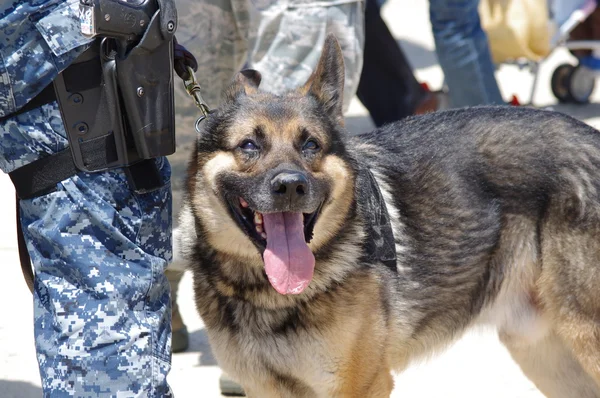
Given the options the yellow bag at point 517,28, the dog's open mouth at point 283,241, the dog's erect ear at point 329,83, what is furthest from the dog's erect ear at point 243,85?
the yellow bag at point 517,28

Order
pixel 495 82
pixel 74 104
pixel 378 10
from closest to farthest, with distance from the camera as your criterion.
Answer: pixel 74 104
pixel 495 82
pixel 378 10

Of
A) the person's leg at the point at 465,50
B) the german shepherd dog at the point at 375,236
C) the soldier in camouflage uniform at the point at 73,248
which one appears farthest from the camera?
the person's leg at the point at 465,50

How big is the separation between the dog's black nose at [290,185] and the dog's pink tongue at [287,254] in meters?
0.11

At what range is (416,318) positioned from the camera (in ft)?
10.3

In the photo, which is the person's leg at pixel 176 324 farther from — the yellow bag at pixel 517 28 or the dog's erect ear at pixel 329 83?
the yellow bag at pixel 517 28

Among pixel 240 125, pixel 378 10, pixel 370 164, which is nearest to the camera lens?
pixel 240 125

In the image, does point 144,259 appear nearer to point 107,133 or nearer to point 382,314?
point 107,133

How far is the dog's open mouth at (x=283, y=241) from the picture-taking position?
8.82 ft

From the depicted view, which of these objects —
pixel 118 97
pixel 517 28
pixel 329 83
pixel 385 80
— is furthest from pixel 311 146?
pixel 517 28

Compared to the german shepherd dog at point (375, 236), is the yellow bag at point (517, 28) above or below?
below

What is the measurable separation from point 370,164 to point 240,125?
1.72 feet

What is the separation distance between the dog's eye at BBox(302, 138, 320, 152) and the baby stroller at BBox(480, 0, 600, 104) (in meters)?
4.49

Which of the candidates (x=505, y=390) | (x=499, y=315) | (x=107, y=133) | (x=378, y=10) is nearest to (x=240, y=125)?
(x=107, y=133)

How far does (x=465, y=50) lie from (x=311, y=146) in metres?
3.52
